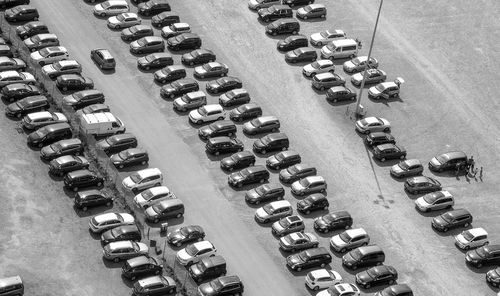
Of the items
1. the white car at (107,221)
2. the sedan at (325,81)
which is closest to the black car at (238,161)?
the white car at (107,221)

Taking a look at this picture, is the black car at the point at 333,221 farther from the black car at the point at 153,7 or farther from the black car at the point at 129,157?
the black car at the point at 153,7

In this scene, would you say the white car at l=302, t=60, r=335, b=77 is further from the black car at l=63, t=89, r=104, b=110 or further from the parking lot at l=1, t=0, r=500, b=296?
the black car at l=63, t=89, r=104, b=110

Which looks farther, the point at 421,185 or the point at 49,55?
the point at 49,55

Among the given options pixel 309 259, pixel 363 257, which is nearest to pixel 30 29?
pixel 309 259

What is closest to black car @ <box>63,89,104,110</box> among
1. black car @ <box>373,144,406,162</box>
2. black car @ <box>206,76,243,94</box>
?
black car @ <box>206,76,243,94</box>

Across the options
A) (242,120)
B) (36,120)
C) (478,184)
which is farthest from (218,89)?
(478,184)

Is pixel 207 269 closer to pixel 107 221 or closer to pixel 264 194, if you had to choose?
pixel 107 221
